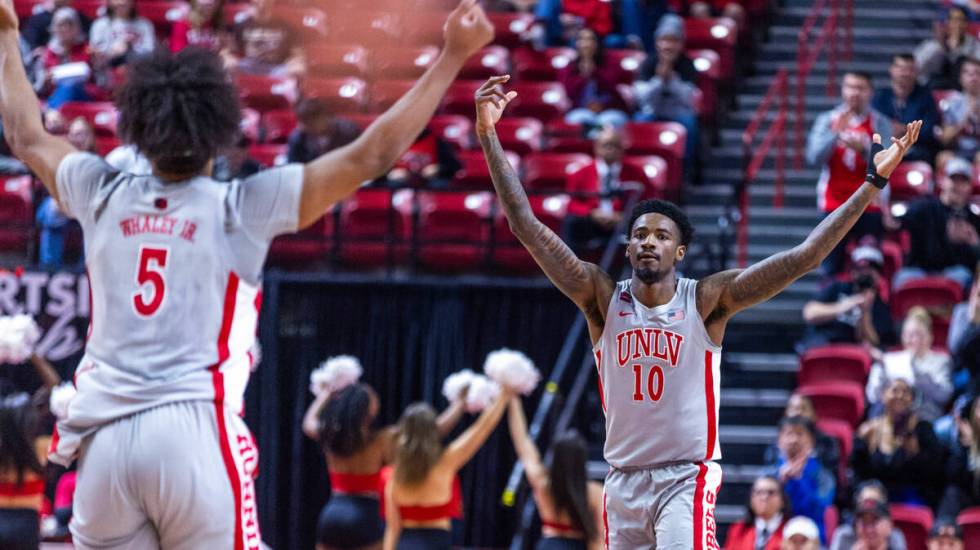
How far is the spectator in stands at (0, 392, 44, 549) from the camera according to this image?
A: 9.91 m

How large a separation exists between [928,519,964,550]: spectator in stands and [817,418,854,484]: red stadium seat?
4.33ft

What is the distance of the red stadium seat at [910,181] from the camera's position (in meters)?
13.2

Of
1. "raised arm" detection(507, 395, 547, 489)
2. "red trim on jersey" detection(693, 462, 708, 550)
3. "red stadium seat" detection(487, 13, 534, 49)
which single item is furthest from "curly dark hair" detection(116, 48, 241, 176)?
"red stadium seat" detection(487, 13, 534, 49)

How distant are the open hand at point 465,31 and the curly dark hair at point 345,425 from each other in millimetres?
5639

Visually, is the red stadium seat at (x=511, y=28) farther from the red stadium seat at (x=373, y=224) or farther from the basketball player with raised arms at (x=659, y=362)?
the basketball player with raised arms at (x=659, y=362)

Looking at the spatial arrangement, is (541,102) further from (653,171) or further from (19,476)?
(19,476)

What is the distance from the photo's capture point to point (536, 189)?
498 inches

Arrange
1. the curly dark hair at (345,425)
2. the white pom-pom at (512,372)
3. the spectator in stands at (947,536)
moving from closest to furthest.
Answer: the spectator in stands at (947,536) → the curly dark hair at (345,425) → the white pom-pom at (512,372)

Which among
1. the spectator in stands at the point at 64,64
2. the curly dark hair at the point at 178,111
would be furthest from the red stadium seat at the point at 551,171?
the curly dark hair at the point at 178,111

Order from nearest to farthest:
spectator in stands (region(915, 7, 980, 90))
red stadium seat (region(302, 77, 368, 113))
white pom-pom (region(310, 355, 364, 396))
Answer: white pom-pom (region(310, 355, 364, 396)) < red stadium seat (region(302, 77, 368, 113)) < spectator in stands (region(915, 7, 980, 90))

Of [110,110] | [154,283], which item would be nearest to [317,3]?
[110,110]

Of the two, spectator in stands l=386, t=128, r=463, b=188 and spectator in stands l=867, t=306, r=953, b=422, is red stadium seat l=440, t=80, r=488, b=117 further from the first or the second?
spectator in stands l=867, t=306, r=953, b=422

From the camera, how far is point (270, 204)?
15.5 feet

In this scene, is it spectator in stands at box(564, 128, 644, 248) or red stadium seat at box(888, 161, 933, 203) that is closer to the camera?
spectator in stands at box(564, 128, 644, 248)
